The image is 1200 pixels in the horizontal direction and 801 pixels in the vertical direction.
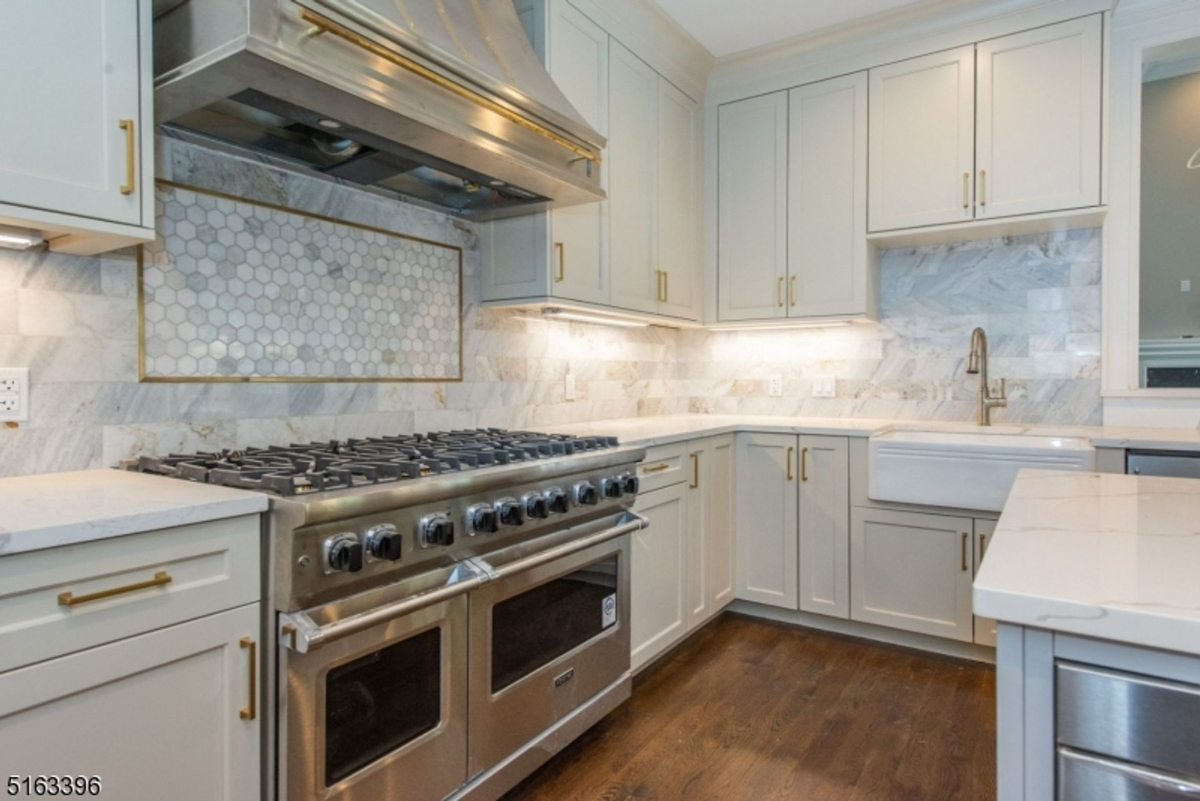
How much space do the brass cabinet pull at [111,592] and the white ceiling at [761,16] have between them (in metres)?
2.74

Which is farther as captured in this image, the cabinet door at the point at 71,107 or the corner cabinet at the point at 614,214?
the corner cabinet at the point at 614,214

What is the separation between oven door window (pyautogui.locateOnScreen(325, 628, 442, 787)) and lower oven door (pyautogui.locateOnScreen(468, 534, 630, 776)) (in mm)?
126

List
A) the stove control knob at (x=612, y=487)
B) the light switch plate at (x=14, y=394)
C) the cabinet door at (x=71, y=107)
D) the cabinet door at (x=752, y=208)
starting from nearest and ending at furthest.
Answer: the cabinet door at (x=71, y=107)
the light switch plate at (x=14, y=394)
the stove control knob at (x=612, y=487)
the cabinet door at (x=752, y=208)

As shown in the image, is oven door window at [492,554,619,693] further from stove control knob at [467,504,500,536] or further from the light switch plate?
the light switch plate

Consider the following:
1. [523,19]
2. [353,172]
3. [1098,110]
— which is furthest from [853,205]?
[353,172]

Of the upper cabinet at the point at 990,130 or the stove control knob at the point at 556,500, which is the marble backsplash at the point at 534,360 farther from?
the stove control knob at the point at 556,500

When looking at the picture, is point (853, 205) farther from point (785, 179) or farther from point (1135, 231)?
point (1135, 231)

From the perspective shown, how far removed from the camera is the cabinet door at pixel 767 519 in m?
3.04

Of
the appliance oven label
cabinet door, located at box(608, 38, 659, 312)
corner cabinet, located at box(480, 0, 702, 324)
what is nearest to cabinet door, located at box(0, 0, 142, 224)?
corner cabinet, located at box(480, 0, 702, 324)

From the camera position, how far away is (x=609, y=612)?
2.17 metres

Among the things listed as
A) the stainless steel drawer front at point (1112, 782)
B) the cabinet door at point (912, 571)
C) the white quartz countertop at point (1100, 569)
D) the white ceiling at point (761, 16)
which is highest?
the white ceiling at point (761, 16)

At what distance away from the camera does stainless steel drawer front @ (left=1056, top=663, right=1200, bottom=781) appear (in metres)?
0.69

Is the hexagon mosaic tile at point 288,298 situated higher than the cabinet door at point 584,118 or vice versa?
the cabinet door at point 584,118

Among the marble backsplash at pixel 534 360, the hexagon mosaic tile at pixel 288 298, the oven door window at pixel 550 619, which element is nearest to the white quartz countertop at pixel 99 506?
the marble backsplash at pixel 534 360
